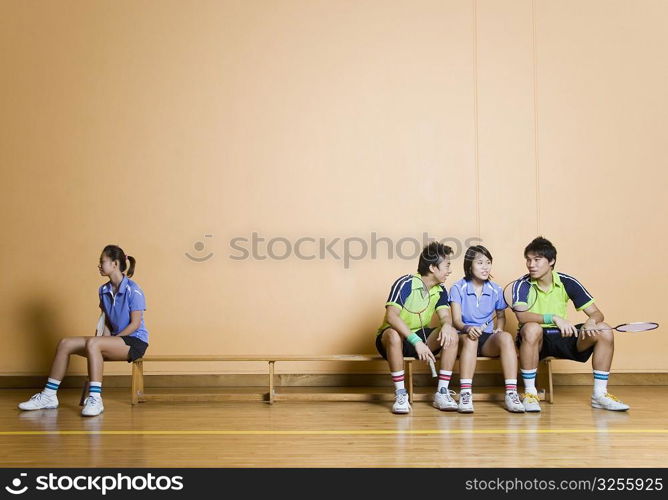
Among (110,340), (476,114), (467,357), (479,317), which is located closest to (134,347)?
(110,340)

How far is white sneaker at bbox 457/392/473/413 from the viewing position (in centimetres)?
384

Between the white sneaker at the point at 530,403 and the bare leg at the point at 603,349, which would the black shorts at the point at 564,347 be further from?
the white sneaker at the point at 530,403

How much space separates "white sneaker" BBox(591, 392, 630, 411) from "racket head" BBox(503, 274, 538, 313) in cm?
61

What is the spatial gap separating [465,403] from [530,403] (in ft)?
1.10

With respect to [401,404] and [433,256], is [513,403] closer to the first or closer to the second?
[401,404]

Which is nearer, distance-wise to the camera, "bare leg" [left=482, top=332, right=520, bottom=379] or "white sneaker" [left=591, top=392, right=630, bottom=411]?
"white sneaker" [left=591, top=392, right=630, bottom=411]

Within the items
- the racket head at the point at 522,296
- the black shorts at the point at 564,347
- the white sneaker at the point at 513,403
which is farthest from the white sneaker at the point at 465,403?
the racket head at the point at 522,296

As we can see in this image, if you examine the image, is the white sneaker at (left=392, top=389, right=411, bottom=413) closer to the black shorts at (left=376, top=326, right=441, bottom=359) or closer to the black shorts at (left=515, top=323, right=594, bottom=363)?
the black shorts at (left=376, top=326, right=441, bottom=359)

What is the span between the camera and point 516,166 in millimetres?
5246

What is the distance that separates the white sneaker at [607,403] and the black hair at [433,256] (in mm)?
1111

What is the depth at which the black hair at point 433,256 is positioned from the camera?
4.22 meters

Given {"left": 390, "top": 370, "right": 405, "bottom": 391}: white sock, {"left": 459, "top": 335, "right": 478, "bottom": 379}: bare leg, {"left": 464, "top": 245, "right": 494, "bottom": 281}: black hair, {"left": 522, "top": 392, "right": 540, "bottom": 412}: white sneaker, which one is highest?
{"left": 464, "top": 245, "right": 494, "bottom": 281}: black hair

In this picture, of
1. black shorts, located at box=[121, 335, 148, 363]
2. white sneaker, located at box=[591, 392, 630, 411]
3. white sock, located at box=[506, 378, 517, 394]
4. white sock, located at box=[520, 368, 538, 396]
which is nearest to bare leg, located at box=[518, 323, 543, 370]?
white sock, located at box=[520, 368, 538, 396]
